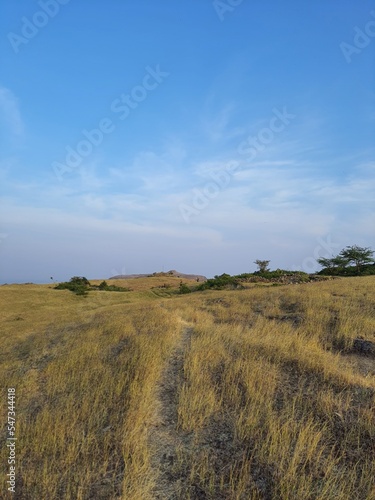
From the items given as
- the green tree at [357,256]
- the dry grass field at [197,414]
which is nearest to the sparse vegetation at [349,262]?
the green tree at [357,256]

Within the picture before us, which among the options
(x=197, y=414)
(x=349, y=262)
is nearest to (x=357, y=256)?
(x=349, y=262)

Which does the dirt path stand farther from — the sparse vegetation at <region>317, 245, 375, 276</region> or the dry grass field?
the sparse vegetation at <region>317, 245, 375, 276</region>

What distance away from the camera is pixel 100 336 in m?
11.9

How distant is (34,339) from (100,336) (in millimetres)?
3461

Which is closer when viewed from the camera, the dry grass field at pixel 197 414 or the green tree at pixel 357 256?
the dry grass field at pixel 197 414

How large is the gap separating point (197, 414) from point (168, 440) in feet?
2.51

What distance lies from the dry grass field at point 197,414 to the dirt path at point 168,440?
0.02 meters

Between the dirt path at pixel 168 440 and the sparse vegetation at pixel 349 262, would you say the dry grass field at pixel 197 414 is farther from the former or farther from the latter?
the sparse vegetation at pixel 349 262

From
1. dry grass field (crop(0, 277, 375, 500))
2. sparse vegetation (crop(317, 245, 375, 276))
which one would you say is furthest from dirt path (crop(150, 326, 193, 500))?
sparse vegetation (crop(317, 245, 375, 276))

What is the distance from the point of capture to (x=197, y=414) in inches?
231

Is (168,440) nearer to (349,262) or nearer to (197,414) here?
(197,414)

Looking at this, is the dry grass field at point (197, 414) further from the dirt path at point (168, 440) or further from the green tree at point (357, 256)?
the green tree at point (357, 256)

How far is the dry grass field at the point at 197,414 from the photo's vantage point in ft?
14.2

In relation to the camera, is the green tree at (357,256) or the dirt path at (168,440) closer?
the dirt path at (168,440)
